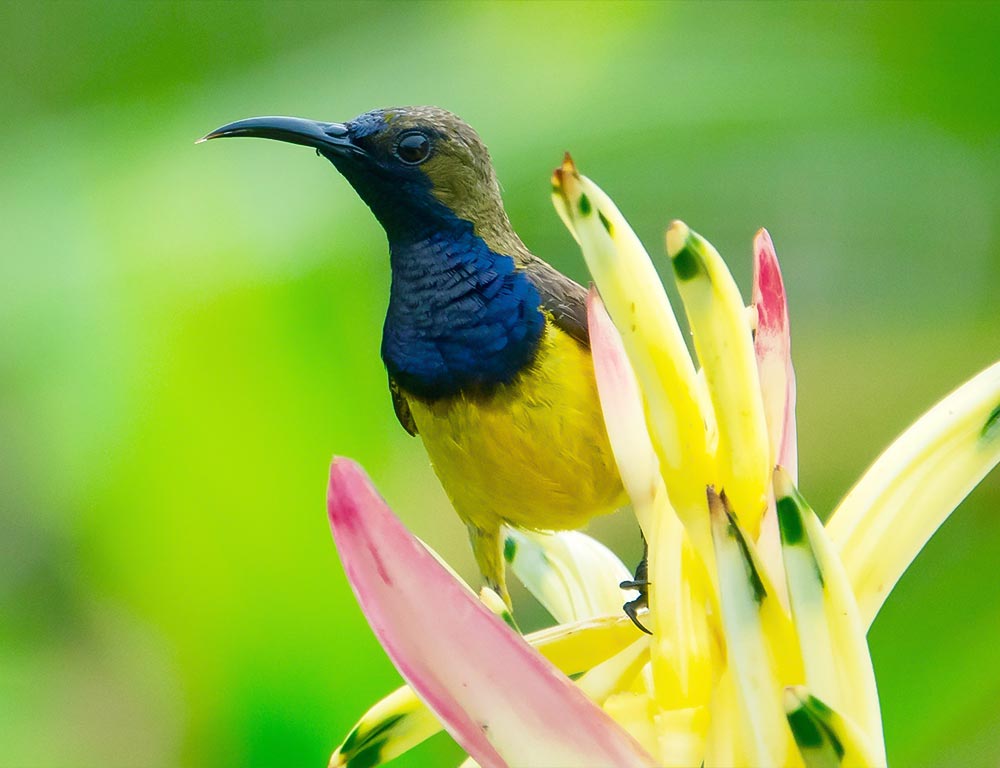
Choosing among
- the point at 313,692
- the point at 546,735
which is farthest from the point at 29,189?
the point at 546,735

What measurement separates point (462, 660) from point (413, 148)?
0.27m

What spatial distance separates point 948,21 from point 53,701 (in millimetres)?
715

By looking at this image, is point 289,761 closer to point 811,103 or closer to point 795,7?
point 811,103

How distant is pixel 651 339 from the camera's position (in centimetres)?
26

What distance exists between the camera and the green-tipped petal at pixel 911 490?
27cm

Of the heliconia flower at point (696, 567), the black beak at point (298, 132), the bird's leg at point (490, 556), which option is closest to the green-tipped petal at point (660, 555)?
the heliconia flower at point (696, 567)

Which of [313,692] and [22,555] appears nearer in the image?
[313,692]

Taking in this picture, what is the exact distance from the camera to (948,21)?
0.78 meters

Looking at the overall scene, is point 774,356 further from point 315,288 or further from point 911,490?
point 315,288

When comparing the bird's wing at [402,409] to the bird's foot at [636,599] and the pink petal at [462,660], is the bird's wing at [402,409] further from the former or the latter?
the pink petal at [462,660]

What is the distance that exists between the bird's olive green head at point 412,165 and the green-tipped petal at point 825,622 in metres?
0.25

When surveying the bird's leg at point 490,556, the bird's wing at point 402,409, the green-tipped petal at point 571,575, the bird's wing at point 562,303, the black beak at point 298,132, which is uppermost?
the black beak at point 298,132

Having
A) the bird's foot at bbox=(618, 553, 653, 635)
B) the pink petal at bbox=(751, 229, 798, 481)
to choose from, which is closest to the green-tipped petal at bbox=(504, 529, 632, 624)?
the bird's foot at bbox=(618, 553, 653, 635)

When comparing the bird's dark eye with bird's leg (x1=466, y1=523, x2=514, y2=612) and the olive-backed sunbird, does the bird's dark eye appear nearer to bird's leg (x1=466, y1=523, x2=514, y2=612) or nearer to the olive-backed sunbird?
the olive-backed sunbird
